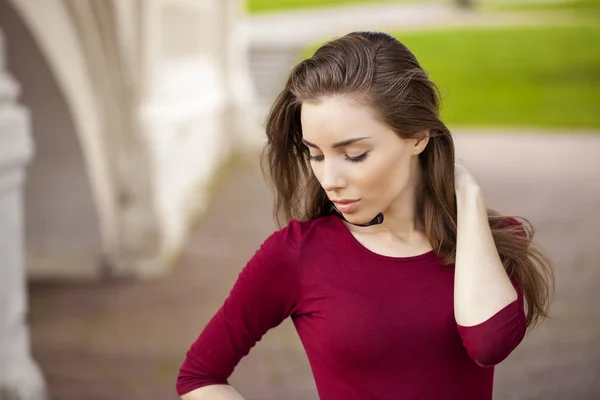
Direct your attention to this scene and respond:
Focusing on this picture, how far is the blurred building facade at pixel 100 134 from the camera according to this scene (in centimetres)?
544

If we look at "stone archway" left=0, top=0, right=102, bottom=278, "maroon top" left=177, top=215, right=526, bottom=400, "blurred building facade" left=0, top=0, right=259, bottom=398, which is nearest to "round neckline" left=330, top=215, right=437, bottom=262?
"maroon top" left=177, top=215, right=526, bottom=400

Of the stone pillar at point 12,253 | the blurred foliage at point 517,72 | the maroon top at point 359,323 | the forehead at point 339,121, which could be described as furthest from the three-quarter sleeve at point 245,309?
the blurred foliage at point 517,72

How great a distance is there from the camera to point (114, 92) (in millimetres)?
5914

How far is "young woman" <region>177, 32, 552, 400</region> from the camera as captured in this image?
63.1 inches

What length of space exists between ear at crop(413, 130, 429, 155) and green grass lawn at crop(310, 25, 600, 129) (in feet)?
39.6

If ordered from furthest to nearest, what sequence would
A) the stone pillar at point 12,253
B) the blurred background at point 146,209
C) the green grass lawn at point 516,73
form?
the green grass lawn at point 516,73 < the blurred background at point 146,209 < the stone pillar at point 12,253

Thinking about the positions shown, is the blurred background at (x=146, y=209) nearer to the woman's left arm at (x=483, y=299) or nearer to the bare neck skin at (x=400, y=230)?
A: the bare neck skin at (x=400, y=230)

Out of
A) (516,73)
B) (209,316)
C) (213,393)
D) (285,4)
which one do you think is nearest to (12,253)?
(209,316)

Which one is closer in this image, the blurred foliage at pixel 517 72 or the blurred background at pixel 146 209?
the blurred background at pixel 146 209

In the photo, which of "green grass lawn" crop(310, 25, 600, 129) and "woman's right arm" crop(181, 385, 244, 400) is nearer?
"woman's right arm" crop(181, 385, 244, 400)

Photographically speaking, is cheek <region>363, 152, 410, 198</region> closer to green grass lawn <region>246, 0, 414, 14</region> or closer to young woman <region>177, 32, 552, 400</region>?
young woman <region>177, 32, 552, 400</region>

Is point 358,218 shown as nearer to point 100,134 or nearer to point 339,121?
point 339,121

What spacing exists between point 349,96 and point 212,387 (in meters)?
0.59

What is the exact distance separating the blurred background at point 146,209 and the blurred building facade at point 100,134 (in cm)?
1
